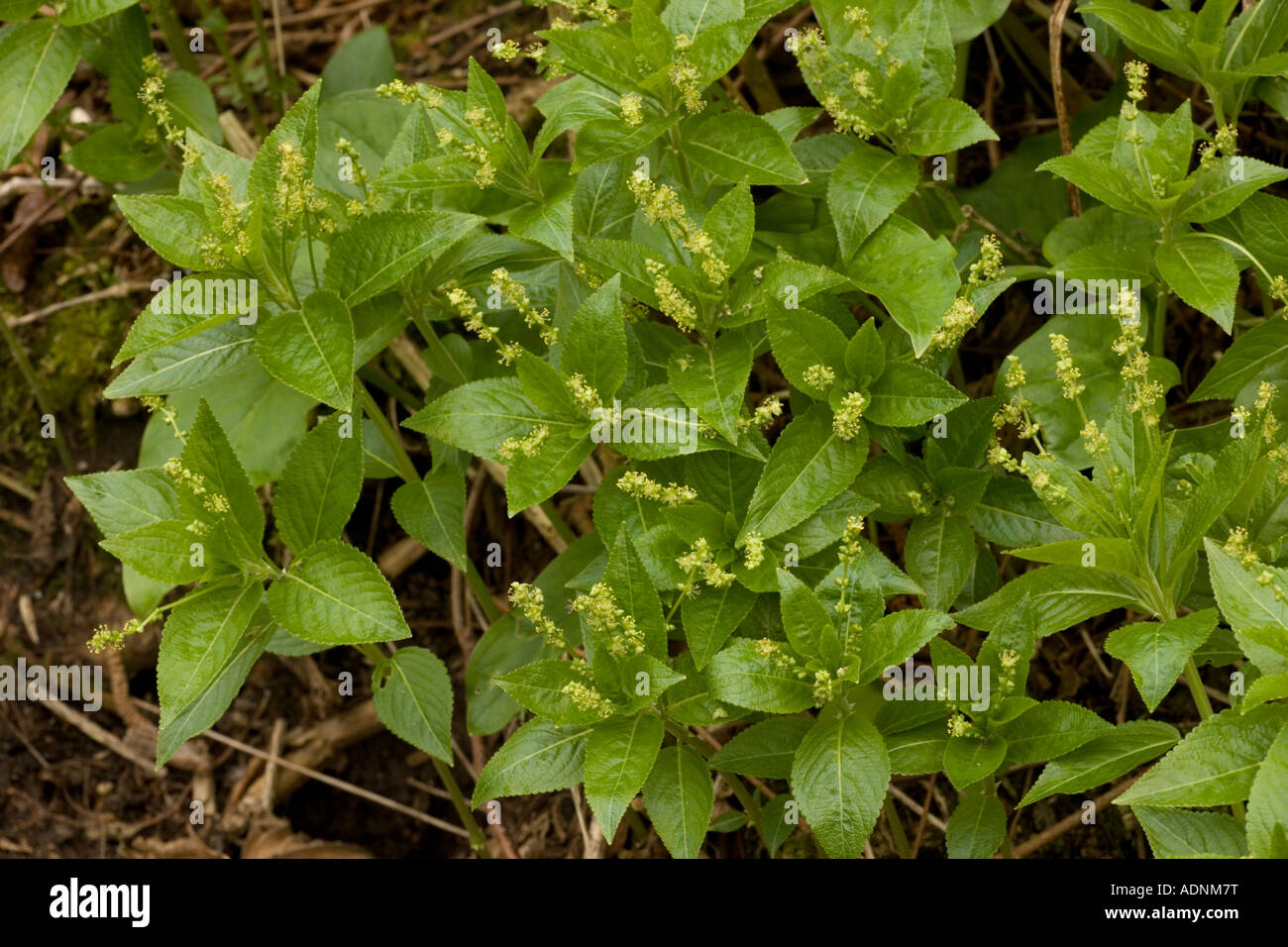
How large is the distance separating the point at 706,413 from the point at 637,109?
0.71m

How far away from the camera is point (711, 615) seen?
9.43ft

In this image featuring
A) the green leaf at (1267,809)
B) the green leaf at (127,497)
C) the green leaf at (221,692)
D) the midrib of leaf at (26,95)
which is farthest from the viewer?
the midrib of leaf at (26,95)

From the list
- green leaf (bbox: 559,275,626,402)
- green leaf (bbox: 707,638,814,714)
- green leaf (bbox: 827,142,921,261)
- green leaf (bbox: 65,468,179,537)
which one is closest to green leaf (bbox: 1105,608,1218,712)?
green leaf (bbox: 707,638,814,714)

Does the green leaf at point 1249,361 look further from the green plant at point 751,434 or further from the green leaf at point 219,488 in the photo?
the green leaf at point 219,488

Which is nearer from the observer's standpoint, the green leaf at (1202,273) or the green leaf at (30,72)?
the green leaf at (1202,273)

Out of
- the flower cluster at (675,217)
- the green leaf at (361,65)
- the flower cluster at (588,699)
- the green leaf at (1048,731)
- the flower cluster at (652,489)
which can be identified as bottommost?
the green leaf at (1048,731)

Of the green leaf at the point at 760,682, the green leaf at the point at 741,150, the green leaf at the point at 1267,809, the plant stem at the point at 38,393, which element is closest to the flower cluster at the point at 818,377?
the green leaf at the point at 741,150

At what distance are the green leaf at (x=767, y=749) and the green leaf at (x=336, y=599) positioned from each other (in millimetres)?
762

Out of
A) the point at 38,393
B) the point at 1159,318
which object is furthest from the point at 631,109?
the point at 38,393

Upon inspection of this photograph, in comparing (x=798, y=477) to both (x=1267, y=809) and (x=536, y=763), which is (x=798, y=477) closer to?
(x=536, y=763)

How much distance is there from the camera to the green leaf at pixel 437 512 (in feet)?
10.5

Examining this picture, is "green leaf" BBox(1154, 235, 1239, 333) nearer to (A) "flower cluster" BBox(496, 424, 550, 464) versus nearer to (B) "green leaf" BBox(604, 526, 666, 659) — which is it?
(B) "green leaf" BBox(604, 526, 666, 659)

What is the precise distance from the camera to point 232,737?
4352 millimetres
